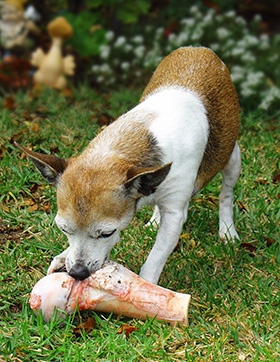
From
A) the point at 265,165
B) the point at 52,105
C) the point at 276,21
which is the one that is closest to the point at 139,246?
the point at 265,165

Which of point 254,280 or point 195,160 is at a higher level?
point 195,160

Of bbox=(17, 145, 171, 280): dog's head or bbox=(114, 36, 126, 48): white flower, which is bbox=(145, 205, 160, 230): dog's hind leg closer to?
bbox=(17, 145, 171, 280): dog's head

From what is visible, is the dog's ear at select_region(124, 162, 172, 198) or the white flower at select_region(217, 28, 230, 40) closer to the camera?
the dog's ear at select_region(124, 162, 172, 198)

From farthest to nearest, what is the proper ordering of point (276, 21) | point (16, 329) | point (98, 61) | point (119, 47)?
point (276, 21), point (98, 61), point (119, 47), point (16, 329)

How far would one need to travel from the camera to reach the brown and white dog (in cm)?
344

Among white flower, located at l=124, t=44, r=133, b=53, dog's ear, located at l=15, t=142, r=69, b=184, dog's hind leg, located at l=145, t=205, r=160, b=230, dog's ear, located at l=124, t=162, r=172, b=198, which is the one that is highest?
dog's ear, located at l=124, t=162, r=172, b=198

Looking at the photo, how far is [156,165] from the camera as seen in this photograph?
12.3ft

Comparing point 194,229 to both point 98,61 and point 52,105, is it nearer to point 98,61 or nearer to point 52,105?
point 52,105

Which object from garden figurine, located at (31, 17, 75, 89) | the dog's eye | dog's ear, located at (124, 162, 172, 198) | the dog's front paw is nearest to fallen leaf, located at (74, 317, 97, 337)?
the dog's eye

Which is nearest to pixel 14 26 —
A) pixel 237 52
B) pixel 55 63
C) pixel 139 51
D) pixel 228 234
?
pixel 55 63

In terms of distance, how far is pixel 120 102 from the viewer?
23.9ft

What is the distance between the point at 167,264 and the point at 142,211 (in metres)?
0.83

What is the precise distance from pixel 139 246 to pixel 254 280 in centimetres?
96

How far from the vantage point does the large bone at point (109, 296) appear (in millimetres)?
3564
